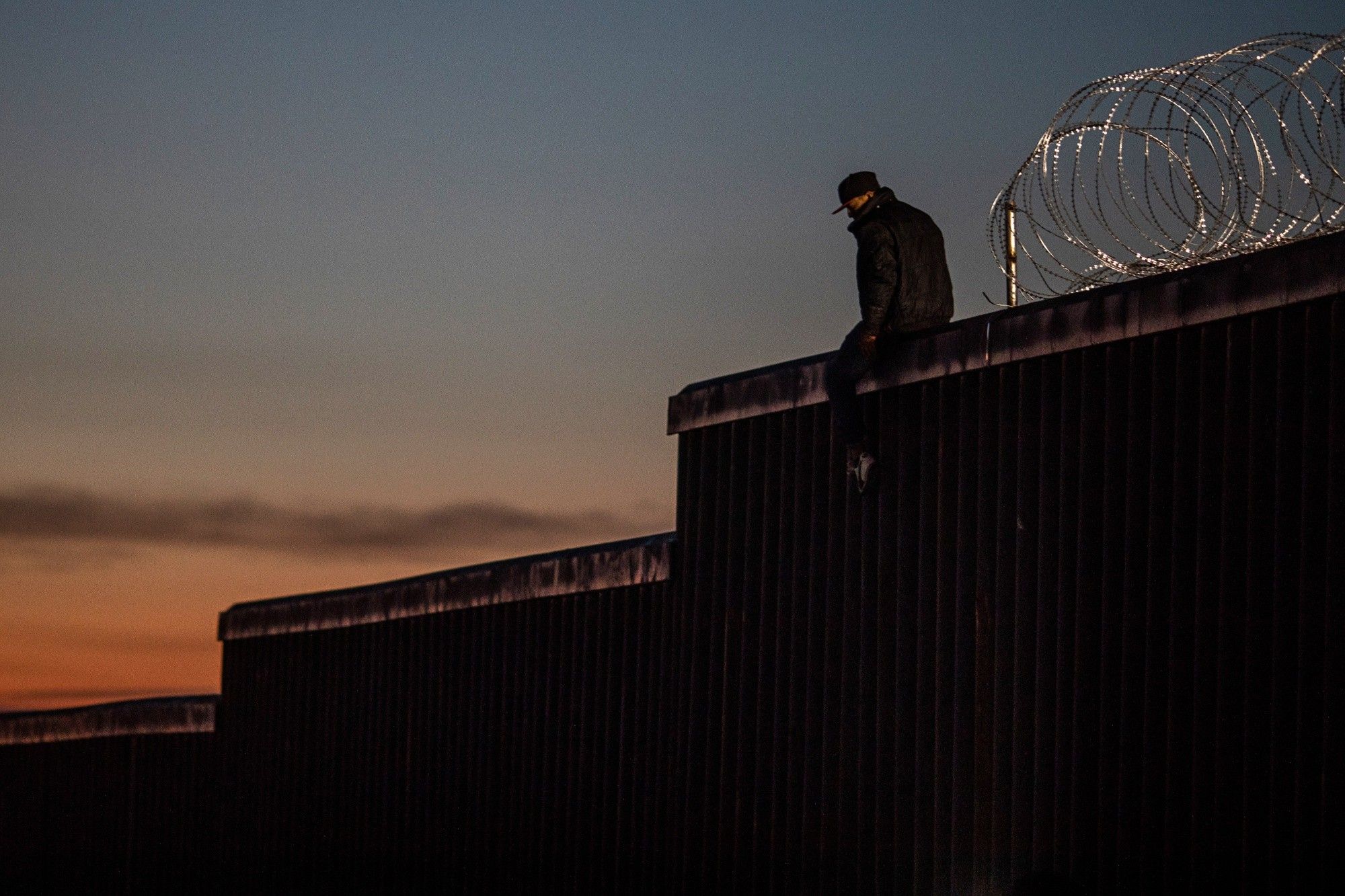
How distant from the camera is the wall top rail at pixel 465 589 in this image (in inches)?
642

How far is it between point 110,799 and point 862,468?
47.6 feet

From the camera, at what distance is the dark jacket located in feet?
43.1

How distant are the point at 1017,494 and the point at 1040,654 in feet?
3.76

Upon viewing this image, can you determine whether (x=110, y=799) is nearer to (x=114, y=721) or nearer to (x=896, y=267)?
(x=114, y=721)

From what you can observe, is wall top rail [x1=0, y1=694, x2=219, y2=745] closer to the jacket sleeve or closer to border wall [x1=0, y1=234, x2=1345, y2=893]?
border wall [x1=0, y1=234, x2=1345, y2=893]

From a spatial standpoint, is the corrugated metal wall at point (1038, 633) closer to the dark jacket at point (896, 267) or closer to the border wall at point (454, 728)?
the dark jacket at point (896, 267)

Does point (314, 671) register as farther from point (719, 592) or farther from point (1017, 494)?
point (1017, 494)

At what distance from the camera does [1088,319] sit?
38.0 ft

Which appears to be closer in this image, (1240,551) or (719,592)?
(1240,551)

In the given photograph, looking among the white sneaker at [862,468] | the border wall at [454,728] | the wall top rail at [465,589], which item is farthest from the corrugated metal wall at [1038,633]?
the wall top rail at [465,589]

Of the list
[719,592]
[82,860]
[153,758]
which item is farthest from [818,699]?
[82,860]

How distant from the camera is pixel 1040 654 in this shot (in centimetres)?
1167

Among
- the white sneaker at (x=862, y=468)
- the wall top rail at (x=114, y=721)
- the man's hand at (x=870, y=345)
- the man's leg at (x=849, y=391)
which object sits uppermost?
the man's hand at (x=870, y=345)

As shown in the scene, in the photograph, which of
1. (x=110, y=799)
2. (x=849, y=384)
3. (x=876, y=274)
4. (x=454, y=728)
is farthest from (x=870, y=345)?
(x=110, y=799)
